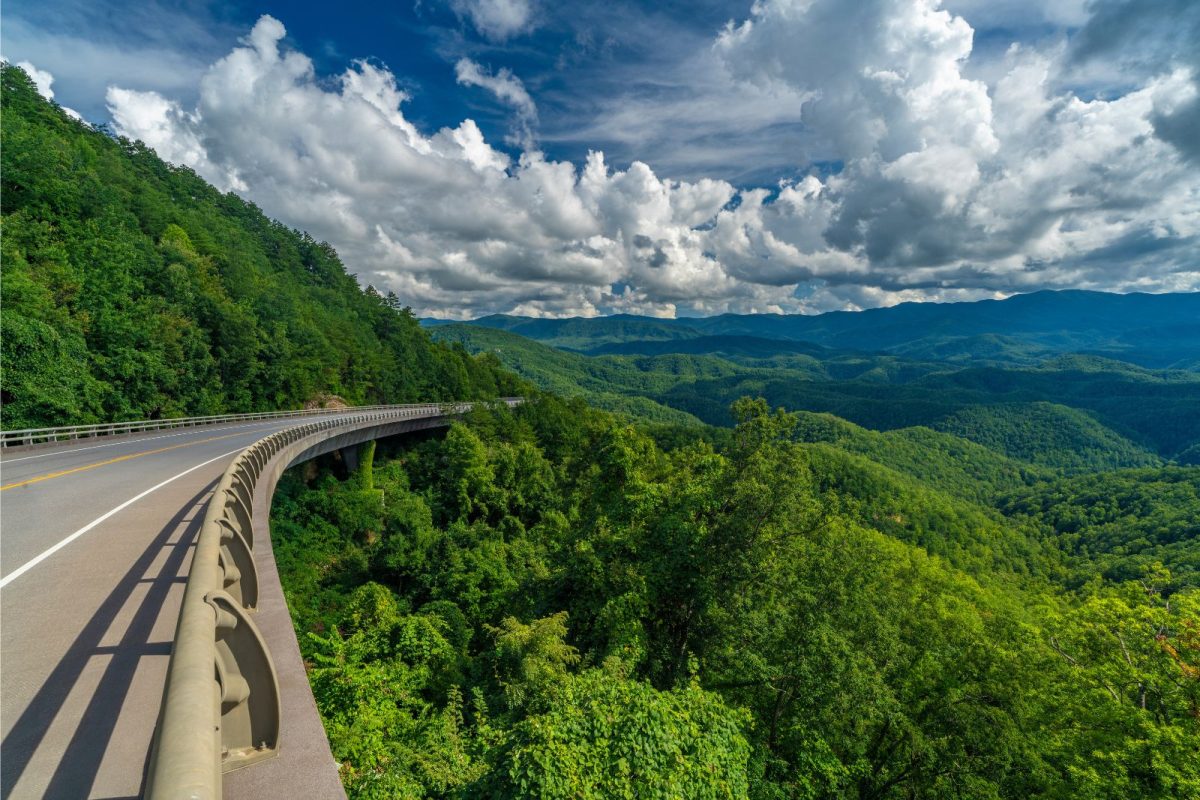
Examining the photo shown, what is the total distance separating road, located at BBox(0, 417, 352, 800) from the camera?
4.08 meters

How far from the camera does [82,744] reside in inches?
168

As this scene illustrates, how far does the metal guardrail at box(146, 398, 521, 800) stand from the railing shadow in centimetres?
82

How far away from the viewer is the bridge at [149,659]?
300 centimetres

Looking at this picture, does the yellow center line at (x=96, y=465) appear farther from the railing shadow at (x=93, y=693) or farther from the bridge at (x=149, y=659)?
the railing shadow at (x=93, y=693)

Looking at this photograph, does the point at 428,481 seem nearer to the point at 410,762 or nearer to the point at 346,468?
the point at 346,468

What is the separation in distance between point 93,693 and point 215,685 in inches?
148

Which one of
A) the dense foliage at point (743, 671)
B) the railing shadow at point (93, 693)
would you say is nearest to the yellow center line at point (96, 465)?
the dense foliage at point (743, 671)

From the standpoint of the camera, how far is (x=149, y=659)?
18.8 ft

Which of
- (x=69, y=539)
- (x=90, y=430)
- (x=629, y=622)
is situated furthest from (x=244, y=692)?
(x=90, y=430)

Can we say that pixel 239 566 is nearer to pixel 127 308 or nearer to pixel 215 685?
pixel 215 685

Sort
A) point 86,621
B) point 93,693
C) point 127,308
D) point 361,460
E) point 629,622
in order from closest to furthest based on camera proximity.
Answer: point 93,693
point 86,621
point 629,622
point 127,308
point 361,460

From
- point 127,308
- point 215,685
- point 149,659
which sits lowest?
point 149,659

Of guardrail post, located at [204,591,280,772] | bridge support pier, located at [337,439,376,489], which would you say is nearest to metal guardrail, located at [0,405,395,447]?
bridge support pier, located at [337,439,376,489]

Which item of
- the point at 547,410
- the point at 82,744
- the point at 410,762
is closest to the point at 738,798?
the point at 410,762
